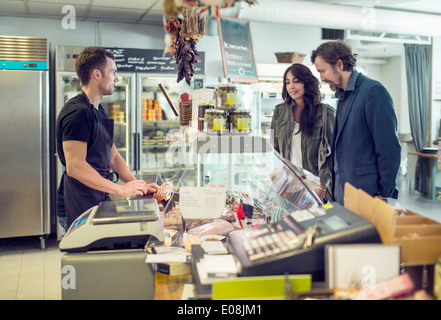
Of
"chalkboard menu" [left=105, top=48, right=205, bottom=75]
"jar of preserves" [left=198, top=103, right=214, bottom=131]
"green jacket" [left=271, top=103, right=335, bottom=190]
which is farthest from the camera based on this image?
"chalkboard menu" [left=105, top=48, right=205, bottom=75]

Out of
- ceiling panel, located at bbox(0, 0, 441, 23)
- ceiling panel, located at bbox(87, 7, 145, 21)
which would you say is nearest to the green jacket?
ceiling panel, located at bbox(0, 0, 441, 23)

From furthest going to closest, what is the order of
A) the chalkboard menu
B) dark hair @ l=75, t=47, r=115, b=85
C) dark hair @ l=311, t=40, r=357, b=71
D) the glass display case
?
the chalkboard menu, dark hair @ l=75, t=47, r=115, b=85, dark hair @ l=311, t=40, r=357, b=71, the glass display case

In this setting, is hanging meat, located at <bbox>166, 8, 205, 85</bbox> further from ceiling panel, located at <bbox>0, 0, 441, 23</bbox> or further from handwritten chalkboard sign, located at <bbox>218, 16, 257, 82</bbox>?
ceiling panel, located at <bbox>0, 0, 441, 23</bbox>

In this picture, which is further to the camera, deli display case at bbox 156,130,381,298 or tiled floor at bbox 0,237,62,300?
tiled floor at bbox 0,237,62,300

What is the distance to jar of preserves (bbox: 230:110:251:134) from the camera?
208cm

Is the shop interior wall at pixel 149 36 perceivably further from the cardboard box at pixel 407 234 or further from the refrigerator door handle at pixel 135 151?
the cardboard box at pixel 407 234

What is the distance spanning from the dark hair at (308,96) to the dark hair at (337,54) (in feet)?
1.66

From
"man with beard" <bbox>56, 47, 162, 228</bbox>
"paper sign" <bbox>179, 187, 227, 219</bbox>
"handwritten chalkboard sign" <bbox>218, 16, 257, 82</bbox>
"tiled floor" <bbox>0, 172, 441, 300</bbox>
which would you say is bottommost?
"tiled floor" <bbox>0, 172, 441, 300</bbox>

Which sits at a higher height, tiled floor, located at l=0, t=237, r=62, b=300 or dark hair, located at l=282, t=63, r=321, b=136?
dark hair, located at l=282, t=63, r=321, b=136

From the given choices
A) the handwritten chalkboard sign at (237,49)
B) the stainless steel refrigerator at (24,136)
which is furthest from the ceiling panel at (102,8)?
the handwritten chalkboard sign at (237,49)

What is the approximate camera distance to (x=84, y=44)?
6.11 meters
